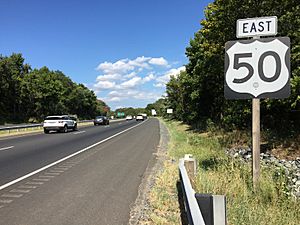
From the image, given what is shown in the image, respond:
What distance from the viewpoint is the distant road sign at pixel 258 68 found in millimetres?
5598

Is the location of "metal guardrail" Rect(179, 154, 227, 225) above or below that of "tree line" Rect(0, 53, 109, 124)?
below

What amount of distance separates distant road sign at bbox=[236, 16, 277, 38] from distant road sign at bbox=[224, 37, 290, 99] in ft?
0.55

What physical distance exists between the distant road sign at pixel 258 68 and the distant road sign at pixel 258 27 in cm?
17

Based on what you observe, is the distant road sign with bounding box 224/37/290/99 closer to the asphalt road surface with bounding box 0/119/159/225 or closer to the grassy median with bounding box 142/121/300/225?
the grassy median with bounding box 142/121/300/225

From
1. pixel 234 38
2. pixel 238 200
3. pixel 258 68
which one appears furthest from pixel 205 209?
pixel 234 38

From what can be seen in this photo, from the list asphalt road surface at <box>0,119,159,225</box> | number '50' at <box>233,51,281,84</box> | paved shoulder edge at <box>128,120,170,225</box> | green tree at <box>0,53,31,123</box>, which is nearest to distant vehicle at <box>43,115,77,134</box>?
asphalt road surface at <box>0,119,159,225</box>

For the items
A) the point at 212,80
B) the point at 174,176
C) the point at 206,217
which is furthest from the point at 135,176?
the point at 212,80

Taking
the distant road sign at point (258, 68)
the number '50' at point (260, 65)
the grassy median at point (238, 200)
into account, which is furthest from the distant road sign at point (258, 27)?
the grassy median at point (238, 200)

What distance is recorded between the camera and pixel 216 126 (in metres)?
27.0

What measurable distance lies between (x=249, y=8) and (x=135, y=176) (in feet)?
35.8

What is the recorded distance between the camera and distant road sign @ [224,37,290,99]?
5598 millimetres

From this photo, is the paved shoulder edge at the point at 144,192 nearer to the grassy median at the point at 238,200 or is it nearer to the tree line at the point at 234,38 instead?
the grassy median at the point at 238,200

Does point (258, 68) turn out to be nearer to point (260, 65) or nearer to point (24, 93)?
point (260, 65)

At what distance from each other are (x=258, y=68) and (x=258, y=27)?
2.53 feet
